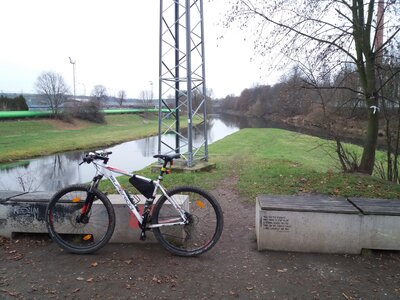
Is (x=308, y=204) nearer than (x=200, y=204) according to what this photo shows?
No

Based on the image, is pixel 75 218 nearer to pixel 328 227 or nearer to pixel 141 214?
pixel 141 214

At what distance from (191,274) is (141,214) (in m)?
0.99

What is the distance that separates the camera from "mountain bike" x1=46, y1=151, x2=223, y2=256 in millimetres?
4090

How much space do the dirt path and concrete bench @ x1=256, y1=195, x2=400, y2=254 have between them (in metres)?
0.13

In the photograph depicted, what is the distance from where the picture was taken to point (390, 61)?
8812 mm

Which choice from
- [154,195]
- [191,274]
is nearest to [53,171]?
[154,195]

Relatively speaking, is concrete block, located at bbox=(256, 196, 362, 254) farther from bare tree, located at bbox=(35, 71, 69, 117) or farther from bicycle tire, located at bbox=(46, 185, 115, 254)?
bare tree, located at bbox=(35, 71, 69, 117)

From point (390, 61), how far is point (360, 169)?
10.0 ft

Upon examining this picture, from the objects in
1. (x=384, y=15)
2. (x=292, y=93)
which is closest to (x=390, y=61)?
(x=384, y=15)

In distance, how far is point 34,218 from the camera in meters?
4.50

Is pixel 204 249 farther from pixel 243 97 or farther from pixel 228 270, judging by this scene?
pixel 243 97

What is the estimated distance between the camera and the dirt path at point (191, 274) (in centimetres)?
332

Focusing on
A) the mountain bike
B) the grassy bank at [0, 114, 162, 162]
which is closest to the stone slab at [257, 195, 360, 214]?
the mountain bike

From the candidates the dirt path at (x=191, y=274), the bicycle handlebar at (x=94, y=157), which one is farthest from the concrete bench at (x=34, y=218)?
the bicycle handlebar at (x=94, y=157)
